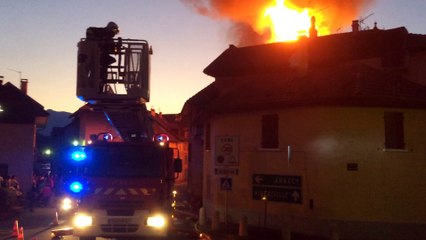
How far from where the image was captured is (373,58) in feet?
77.6

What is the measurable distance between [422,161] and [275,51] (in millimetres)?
13363

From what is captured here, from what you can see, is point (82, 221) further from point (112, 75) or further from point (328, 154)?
point (328, 154)

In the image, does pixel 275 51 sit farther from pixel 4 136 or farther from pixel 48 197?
pixel 4 136

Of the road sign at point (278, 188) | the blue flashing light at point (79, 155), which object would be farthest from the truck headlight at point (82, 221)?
the road sign at point (278, 188)

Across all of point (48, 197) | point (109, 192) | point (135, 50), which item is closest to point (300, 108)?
point (135, 50)

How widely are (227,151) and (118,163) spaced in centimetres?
427

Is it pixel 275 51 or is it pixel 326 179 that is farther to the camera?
pixel 275 51

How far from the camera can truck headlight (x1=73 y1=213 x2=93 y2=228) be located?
1155 cm

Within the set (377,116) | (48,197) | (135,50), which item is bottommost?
(48,197)

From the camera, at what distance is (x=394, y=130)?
56.2 ft

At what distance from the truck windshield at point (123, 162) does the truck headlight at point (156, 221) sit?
1.07 metres

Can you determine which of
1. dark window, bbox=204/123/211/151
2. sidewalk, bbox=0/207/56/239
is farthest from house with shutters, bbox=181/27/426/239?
sidewalk, bbox=0/207/56/239

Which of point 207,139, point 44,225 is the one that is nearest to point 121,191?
point 44,225

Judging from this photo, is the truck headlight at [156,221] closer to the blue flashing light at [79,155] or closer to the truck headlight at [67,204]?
the blue flashing light at [79,155]
